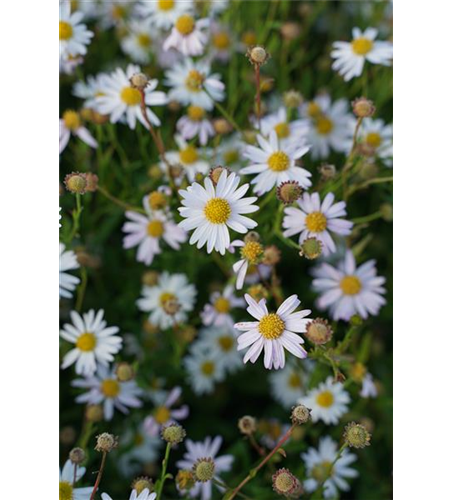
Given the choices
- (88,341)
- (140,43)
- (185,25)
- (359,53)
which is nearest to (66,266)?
(88,341)

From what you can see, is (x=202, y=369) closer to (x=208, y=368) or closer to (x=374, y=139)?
(x=208, y=368)

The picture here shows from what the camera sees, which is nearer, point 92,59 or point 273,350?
point 273,350

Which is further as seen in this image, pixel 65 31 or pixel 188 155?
pixel 188 155

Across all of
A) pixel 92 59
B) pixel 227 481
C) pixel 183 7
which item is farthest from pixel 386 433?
pixel 92 59

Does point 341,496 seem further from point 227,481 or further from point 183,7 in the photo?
point 183,7

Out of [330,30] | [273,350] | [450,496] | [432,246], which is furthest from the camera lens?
[330,30]

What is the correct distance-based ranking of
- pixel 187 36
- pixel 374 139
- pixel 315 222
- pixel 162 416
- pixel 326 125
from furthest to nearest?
pixel 326 125 → pixel 374 139 → pixel 187 36 → pixel 162 416 → pixel 315 222
